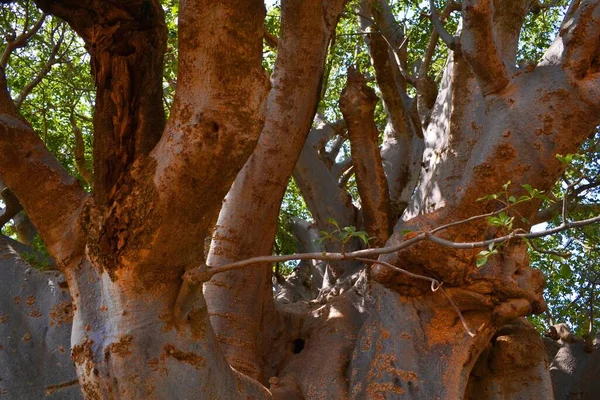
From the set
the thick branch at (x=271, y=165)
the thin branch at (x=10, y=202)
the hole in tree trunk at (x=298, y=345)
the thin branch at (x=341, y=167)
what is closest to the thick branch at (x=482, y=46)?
the thick branch at (x=271, y=165)

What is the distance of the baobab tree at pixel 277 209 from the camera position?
2732mm

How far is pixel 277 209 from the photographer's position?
4402 millimetres

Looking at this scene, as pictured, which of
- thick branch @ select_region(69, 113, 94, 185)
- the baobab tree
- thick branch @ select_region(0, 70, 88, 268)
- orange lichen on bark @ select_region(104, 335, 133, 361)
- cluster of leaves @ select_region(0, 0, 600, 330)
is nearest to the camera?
the baobab tree

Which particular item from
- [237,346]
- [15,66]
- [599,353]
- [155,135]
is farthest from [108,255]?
[15,66]

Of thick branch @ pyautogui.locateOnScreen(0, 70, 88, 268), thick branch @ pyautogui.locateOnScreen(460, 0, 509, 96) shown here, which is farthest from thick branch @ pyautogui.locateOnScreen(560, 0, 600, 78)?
thick branch @ pyautogui.locateOnScreen(0, 70, 88, 268)

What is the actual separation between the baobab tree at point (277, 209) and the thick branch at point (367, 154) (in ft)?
0.04

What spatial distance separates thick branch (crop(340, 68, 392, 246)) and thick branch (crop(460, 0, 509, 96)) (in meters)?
1.10

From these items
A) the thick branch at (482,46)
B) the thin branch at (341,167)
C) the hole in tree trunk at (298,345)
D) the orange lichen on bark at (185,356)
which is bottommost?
the orange lichen on bark at (185,356)

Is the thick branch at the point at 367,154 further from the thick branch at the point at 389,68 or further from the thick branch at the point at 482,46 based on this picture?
the thick branch at the point at 389,68

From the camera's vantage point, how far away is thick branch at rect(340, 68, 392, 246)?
4695 mm

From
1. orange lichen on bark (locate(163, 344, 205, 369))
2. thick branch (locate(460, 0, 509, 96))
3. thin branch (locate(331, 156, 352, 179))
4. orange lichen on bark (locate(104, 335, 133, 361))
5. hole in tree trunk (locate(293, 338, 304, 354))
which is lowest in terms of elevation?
orange lichen on bark (locate(163, 344, 205, 369))

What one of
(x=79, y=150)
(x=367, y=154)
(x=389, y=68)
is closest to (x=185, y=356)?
(x=367, y=154)

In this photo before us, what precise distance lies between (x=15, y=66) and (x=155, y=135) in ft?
15.9

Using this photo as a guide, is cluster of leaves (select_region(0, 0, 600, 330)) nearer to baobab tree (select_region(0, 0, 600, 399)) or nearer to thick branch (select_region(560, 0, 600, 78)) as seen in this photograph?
A: baobab tree (select_region(0, 0, 600, 399))
